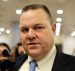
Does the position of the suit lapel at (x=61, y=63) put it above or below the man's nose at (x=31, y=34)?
below

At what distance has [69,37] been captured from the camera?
20312mm

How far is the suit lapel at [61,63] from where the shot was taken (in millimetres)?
1426

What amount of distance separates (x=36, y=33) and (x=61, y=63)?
0.26 m

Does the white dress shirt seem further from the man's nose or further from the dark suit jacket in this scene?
the man's nose

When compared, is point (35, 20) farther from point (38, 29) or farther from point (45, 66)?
point (45, 66)

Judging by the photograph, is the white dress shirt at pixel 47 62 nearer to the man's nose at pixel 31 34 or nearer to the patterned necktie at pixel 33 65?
the patterned necktie at pixel 33 65

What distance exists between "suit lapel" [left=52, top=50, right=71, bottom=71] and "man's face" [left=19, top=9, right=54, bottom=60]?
0.27 feet

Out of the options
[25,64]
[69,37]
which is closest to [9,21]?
[69,37]

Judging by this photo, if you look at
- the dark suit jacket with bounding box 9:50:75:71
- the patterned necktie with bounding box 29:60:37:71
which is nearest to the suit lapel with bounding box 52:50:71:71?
the dark suit jacket with bounding box 9:50:75:71

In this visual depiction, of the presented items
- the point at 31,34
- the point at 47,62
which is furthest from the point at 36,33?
the point at 47,62

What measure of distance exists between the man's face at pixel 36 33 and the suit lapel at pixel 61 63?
83 millimetres

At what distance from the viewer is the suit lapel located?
56.1 inches

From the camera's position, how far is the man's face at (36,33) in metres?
1.42

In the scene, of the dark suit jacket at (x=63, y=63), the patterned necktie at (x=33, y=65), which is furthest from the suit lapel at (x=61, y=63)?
the patterned necktie at (x=33, y=65)
